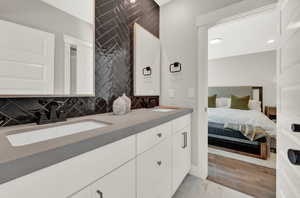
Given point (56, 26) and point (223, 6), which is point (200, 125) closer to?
point (223, 6)

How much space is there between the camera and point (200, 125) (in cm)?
177

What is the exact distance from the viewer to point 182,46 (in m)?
1.92

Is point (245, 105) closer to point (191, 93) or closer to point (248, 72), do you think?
point (248, 72)

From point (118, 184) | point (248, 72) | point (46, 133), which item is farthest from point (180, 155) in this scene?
point (248, 72)

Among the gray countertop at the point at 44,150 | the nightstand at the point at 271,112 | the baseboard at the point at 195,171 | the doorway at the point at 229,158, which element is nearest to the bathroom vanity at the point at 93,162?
the gray countertop at the point at 44,150

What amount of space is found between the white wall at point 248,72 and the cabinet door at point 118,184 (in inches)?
207

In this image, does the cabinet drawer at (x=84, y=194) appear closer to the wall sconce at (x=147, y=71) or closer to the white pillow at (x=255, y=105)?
the wall sconce at (x=147, y=71)

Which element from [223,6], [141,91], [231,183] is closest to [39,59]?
[141,91]

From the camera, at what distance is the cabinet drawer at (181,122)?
139 centimetres

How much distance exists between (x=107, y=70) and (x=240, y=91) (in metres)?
4.79

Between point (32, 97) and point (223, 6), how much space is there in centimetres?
213

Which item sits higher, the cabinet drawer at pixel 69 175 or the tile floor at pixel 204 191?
the cabinet drawer at pixel 69 175

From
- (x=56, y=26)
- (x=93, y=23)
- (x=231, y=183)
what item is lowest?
(x=231, y=183)

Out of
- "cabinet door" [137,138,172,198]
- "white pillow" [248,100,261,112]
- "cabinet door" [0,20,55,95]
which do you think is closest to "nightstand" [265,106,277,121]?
"white pillow" [248,100,261,112]
